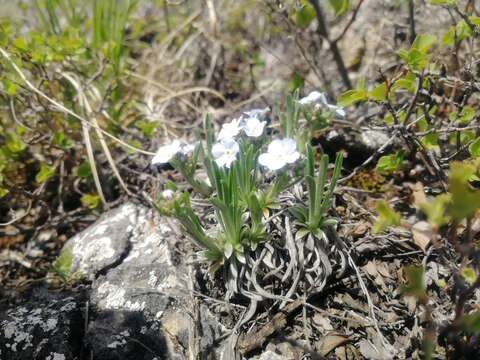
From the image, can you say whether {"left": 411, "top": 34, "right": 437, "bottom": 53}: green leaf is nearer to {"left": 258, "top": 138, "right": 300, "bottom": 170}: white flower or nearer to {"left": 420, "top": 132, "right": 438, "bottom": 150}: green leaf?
{"left": 420, "top": 132, "right": 438, "bottom": 150}: green leaf

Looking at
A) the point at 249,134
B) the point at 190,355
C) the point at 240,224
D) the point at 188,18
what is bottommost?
the point at 190,355

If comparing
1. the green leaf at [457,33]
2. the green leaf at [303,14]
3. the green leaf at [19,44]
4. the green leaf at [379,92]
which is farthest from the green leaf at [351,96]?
the green leaf at [19,44]

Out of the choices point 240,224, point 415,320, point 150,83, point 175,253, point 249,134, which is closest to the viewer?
point 415,320

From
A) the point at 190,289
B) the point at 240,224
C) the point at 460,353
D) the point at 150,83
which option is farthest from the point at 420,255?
the point at 150,83

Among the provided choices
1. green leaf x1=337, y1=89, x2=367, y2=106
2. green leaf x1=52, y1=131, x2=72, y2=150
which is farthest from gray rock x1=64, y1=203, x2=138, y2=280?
green leaf x1=337, y1=89, x2=367, y2=106

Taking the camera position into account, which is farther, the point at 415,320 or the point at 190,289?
the point at 190,289

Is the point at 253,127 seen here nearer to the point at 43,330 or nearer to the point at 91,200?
the point at 91,200

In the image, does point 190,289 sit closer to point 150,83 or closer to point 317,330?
point 317,330

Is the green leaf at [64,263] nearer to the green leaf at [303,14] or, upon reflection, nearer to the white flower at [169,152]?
Answer: the white flower at [169,152]
